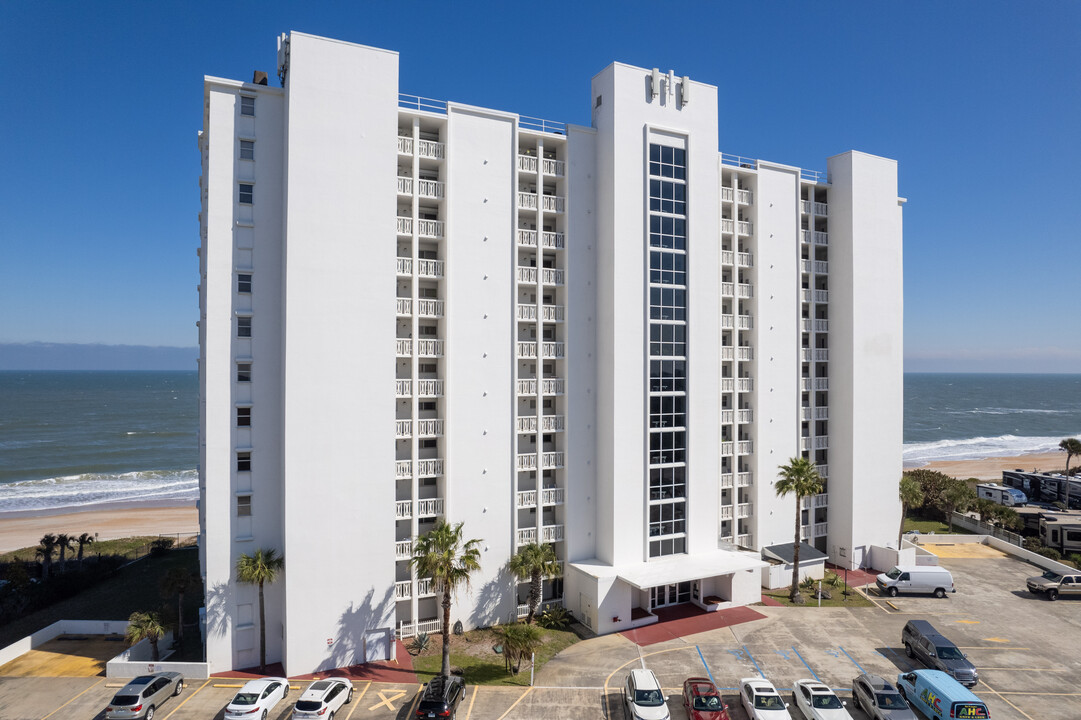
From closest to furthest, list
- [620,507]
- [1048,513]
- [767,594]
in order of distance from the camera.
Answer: [620,507]
[767,594]
[1048,513]

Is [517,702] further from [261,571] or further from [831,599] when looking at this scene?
[831,599]

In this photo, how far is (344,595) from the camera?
29594 mm

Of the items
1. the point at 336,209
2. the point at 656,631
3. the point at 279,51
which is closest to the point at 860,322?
the point at 656,631

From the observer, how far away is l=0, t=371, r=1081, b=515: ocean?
A: 8300cm

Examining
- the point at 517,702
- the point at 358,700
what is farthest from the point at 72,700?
the point at 517,702

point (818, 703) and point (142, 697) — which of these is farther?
point (142, 697)

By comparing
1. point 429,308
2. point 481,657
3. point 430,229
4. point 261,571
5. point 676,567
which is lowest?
point 481,657

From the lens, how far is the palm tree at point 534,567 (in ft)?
110

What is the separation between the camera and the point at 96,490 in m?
84.2

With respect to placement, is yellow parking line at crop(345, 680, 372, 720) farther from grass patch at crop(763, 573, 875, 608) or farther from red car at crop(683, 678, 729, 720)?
grass patch at crop(763, 573, 875, 608)

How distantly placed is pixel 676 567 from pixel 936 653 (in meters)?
13.2

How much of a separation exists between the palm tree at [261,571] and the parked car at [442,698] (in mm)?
8679

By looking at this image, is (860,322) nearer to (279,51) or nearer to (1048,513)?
(1048,513)

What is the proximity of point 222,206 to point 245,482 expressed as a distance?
45.0 ft
